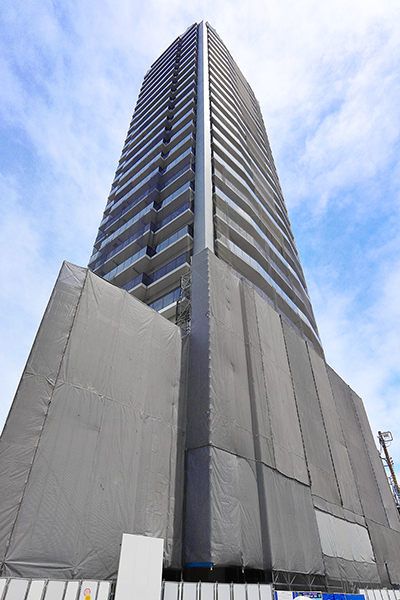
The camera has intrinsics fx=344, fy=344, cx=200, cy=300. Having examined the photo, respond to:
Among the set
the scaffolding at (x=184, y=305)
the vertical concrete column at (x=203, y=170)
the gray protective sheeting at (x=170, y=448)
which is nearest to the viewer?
the gray protective sheeting at (x=170, y=448)

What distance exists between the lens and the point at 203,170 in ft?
93.2

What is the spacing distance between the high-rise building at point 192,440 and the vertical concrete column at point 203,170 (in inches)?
10.3

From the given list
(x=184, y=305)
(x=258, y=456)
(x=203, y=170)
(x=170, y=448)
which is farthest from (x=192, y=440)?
(x=203, y=170)

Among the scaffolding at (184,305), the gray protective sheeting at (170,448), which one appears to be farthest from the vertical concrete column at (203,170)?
the gray protective sheeting at (170,448)

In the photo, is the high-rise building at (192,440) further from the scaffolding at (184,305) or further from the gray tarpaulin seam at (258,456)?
the scaffolding at (184,305)

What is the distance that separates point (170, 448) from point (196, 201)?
1923 cm

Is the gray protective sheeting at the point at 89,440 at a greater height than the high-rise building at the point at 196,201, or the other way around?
the high-rise building at the point at 196,201

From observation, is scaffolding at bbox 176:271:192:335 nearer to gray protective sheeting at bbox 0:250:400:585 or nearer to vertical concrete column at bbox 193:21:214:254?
vertical concrete column at bbox 193:21:214:254

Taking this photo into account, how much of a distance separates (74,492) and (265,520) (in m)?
6.77

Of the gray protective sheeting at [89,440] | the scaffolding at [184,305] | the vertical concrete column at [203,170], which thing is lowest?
the gray protective sheeting at [89,440]

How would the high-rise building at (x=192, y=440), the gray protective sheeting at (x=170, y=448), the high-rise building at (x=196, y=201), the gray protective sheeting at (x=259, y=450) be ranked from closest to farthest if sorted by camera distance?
the gray protective sheeting at (x=170, y=448) → the high-rise building at (x=192, y=440) → the gray protective sheeting at (x=259, y=450) → the high-rise building at (x=196, y=201)

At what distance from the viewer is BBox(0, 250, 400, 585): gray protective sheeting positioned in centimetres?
869

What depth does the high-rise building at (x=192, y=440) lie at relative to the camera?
8891mm

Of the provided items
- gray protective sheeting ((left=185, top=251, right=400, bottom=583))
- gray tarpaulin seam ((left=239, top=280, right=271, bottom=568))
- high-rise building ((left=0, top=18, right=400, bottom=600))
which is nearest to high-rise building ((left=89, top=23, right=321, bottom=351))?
high-rise building ((left=0, top=18, right=400, bottom=600))
